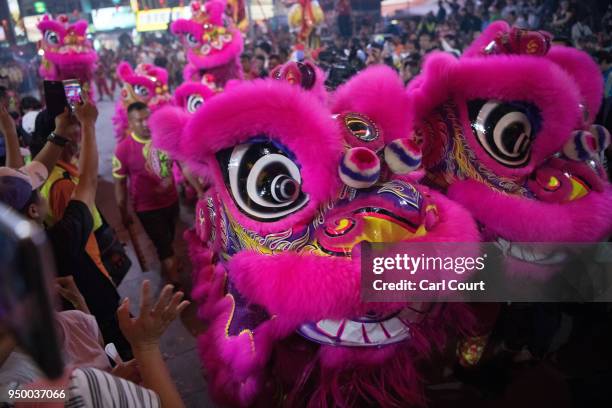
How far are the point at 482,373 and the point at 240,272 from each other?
1.42 metres

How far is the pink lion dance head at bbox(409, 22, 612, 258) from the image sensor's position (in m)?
1.58

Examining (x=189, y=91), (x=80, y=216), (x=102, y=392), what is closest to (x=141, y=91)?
(x=189, y=91)

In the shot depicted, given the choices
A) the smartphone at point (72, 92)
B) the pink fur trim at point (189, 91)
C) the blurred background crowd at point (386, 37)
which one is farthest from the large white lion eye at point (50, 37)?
the smartphone at point (72, 92)

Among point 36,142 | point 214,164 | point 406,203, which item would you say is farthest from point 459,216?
point 36,142

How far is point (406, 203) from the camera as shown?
4.18ft

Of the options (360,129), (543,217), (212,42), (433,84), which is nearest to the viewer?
(360,129)

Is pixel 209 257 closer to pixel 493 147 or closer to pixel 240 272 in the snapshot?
pixel 240 272

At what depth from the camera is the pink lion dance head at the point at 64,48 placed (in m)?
4.86

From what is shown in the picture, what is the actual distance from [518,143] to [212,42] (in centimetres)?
366

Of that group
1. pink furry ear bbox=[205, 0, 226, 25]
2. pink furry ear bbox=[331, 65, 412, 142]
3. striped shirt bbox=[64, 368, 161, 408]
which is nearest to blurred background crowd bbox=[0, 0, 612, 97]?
pink furry ear bbox=[205, 0, 226, 25]

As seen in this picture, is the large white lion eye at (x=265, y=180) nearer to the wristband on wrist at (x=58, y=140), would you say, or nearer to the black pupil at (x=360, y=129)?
the black pupil at (x=360, y=129)

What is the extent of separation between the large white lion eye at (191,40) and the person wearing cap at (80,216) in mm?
3106

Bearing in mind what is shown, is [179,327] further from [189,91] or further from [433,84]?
[433,84]

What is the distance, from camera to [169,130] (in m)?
1.42
